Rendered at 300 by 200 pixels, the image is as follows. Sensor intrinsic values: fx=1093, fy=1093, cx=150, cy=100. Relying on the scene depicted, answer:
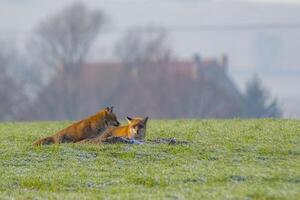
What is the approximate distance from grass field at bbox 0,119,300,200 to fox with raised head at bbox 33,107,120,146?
1.87ft

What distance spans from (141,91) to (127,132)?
272 feet

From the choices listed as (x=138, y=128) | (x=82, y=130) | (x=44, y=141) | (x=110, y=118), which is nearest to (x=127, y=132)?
(x=138, y=128)

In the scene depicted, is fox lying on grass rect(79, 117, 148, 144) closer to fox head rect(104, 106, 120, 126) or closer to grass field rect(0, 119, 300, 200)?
fox head rect(104, 106, 120, 126)

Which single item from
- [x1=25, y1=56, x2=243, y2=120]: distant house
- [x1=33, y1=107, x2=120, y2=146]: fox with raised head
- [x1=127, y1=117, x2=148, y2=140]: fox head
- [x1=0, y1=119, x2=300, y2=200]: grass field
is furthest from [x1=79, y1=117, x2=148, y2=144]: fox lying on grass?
[x1=25, y1=56, x2=243, y2=120]: distant house

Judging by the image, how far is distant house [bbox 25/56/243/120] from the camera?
3679 inches

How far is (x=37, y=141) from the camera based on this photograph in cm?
2008

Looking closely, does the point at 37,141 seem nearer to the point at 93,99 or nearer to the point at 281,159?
the point at 281,159

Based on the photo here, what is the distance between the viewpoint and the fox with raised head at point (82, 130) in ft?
65.8

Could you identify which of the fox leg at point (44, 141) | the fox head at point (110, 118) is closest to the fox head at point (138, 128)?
the fox head at point (110, 118)

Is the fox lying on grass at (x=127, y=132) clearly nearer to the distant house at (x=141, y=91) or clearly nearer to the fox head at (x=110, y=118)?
the fox head at (x=110, y=118)

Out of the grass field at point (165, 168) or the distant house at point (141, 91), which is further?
the distant house at point (141, 91)

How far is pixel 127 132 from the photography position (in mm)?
20516

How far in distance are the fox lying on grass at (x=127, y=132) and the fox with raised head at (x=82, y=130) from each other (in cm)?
12

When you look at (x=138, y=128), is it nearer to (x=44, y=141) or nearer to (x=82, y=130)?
(x=82, y=130)
